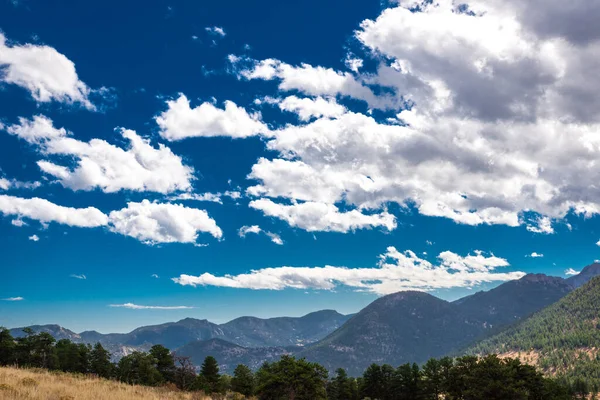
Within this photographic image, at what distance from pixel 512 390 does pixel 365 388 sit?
46.2 m

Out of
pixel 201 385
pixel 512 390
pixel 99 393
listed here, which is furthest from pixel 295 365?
pixel 99 393

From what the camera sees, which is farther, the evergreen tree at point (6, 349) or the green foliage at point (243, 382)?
the green foliage at point (243, 382)

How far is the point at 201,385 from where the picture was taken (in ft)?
305

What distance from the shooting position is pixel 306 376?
251ft

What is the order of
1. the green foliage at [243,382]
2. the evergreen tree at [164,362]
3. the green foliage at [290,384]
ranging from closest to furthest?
the green foliage at [290,384] < the evergreen tree at [164,362] < the green foliage at [243,382]

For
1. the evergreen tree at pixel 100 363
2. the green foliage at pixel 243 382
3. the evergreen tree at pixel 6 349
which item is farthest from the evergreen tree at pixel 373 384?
the evergreen tree at pixel 6 349

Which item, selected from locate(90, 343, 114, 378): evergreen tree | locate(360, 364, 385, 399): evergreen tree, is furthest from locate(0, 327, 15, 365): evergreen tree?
locate(360, 364, 385, 399): evergreen tree

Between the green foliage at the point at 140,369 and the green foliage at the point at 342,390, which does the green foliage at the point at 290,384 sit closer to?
the green foliage at the point at 140,369

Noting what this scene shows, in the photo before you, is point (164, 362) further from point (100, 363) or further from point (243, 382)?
point (243, 382)

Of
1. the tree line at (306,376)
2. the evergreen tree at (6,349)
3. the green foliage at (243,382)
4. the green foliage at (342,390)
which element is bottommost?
the green foliage at (342,390)

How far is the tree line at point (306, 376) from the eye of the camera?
77.1 m

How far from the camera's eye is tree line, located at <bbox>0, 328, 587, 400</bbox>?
7712cm

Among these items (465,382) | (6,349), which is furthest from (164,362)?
(465,382)

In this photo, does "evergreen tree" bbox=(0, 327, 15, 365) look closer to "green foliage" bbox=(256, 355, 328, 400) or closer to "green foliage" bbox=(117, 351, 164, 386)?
"green foliage" bbox=(117, 351, 164, 386)
